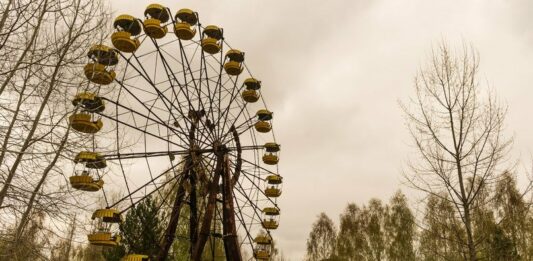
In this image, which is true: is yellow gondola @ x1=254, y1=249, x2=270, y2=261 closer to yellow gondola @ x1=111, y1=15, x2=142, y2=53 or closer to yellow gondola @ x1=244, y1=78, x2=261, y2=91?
yellow gondola @ x1=244, y1=78, x2=261, y2=91

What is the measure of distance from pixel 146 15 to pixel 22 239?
6.61 m

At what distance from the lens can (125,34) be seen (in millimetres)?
11477

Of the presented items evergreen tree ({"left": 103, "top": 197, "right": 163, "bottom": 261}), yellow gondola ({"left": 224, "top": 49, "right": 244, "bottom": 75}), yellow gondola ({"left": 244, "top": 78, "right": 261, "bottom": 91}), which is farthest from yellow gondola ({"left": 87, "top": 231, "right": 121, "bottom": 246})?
evergreen tree ({"left": 103, "top": 197, "right": 163, "bottom": 261})

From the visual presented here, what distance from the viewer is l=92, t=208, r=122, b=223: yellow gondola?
11555mm

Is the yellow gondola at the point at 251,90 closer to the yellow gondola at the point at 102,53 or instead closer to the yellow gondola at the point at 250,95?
the yellow gondola at the point at 250,95

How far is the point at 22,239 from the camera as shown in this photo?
9.23m

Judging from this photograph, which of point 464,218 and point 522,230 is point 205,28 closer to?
point 464,218

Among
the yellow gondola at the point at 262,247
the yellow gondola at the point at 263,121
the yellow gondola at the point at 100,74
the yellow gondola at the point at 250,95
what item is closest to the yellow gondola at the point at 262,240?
the yellow gondola at the point at 262,247

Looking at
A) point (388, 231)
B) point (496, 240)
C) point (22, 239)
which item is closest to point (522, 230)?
point (496, 240)

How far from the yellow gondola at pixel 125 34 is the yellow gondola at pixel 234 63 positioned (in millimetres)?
3266

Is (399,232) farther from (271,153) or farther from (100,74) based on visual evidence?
(100,74)

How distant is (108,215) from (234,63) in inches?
242

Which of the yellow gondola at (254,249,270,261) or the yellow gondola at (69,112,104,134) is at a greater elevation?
the yellow gondola at (69,112,104,134)

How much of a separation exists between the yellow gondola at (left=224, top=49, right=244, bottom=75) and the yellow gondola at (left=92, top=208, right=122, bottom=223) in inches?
226
